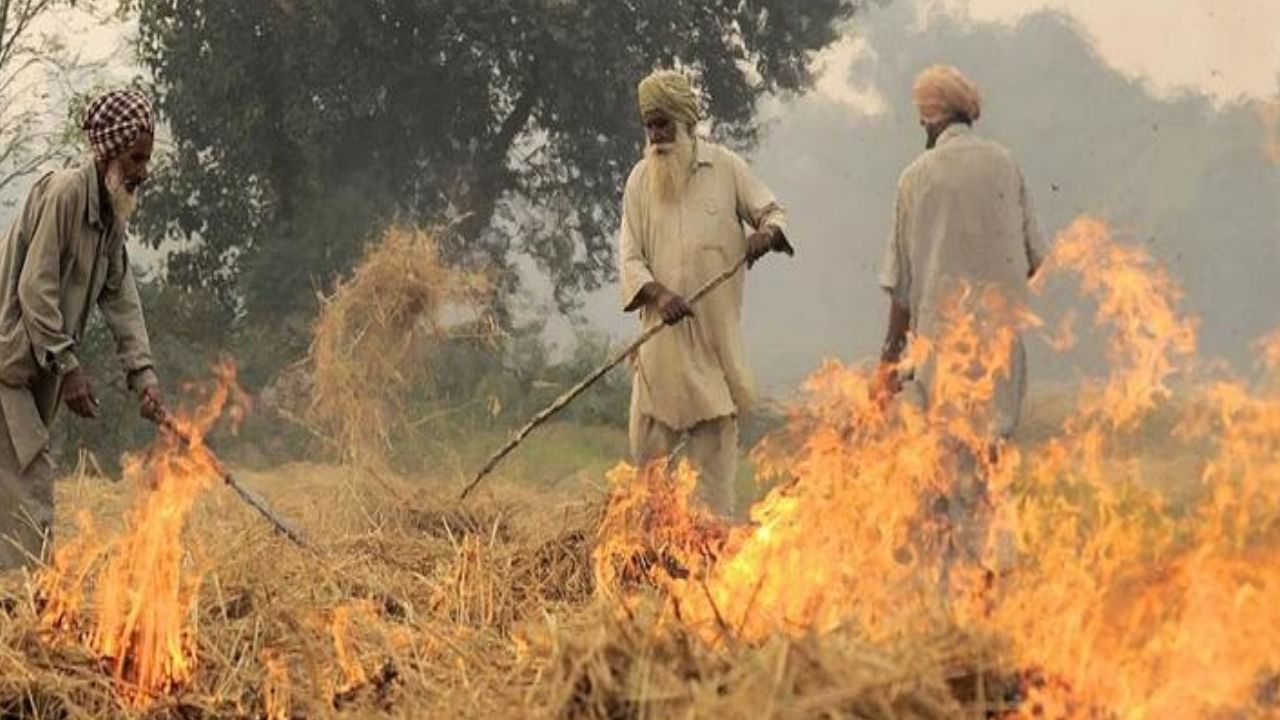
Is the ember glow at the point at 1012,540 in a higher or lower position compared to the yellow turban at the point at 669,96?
lower

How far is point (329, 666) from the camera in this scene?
14.2 ft

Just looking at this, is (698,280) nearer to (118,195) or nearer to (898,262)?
(898,262)

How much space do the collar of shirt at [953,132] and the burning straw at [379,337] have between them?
3594 millimetres

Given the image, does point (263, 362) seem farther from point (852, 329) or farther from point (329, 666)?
point (852, 329)

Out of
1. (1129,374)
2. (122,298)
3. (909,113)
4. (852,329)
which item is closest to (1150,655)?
(1129,374)

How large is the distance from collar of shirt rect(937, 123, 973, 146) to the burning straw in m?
3.59

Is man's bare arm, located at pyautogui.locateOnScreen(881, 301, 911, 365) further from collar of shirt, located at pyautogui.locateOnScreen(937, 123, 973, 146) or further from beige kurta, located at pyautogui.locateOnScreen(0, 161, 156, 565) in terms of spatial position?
beige kurta, located at pyautogui.locateOnScreen(0, 161, 156, 565)

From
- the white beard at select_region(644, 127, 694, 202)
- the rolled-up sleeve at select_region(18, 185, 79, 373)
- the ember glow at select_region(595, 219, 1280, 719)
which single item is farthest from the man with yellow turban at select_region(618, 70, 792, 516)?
the rolled-up sleeve at select_region(18, 185, 79, 373)

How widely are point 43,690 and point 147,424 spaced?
1176 cm

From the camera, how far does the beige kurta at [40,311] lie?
5695 millimetres

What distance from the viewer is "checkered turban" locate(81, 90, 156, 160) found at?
5625 millimetres

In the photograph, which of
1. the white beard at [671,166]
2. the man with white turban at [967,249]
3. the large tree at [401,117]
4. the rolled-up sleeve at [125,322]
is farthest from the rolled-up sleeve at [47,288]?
the large tree at [401,117]

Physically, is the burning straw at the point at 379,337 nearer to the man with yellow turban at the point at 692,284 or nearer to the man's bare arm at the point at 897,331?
the man with yellow turban at the point at 692,284

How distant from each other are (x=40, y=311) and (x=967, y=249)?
333 centimetres
